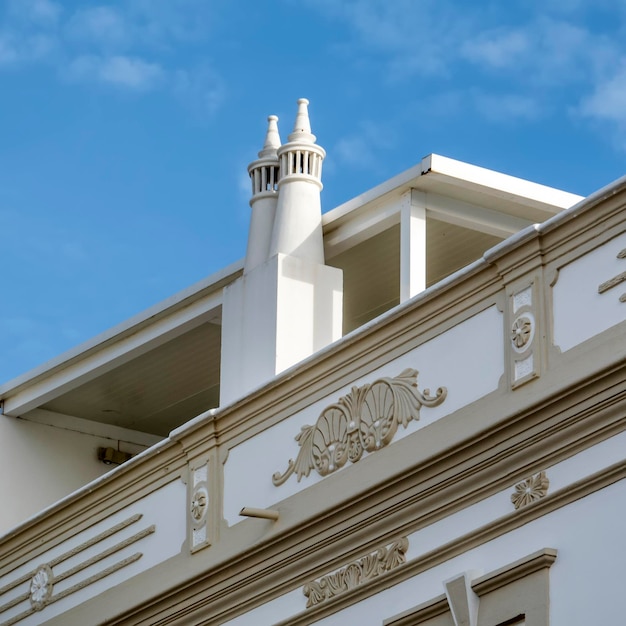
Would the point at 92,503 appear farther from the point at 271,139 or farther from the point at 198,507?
the point at 271,139

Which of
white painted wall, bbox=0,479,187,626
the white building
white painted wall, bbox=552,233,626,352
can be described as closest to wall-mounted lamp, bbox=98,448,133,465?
the white building

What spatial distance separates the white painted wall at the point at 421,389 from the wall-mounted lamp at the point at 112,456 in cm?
591

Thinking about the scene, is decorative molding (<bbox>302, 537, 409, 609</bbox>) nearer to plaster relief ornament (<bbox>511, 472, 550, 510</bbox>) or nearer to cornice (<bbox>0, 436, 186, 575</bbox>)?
plaster relief ornament (<bbox>511, 472, 550, 510</bbox>)

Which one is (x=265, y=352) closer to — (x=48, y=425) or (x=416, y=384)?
(x=416, y=384)

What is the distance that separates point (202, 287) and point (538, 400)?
262 inches

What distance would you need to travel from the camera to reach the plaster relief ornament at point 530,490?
15109 mm

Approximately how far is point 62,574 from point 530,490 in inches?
262

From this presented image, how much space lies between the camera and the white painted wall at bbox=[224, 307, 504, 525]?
1605 cm

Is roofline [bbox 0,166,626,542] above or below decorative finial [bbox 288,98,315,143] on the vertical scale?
below

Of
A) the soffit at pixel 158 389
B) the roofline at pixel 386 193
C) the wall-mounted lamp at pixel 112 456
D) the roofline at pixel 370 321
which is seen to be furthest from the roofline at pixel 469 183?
the wall-mounted lamp at pixel 112 456

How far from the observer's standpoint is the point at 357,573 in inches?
656

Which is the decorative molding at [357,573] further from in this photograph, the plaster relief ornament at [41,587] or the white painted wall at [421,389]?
the plaster relief ornament at [41,587]

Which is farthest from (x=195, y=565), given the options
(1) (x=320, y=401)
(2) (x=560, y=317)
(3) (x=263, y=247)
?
(2) (x=560, y=317)

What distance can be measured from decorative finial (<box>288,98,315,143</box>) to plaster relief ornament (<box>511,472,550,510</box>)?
6124 millimetres
